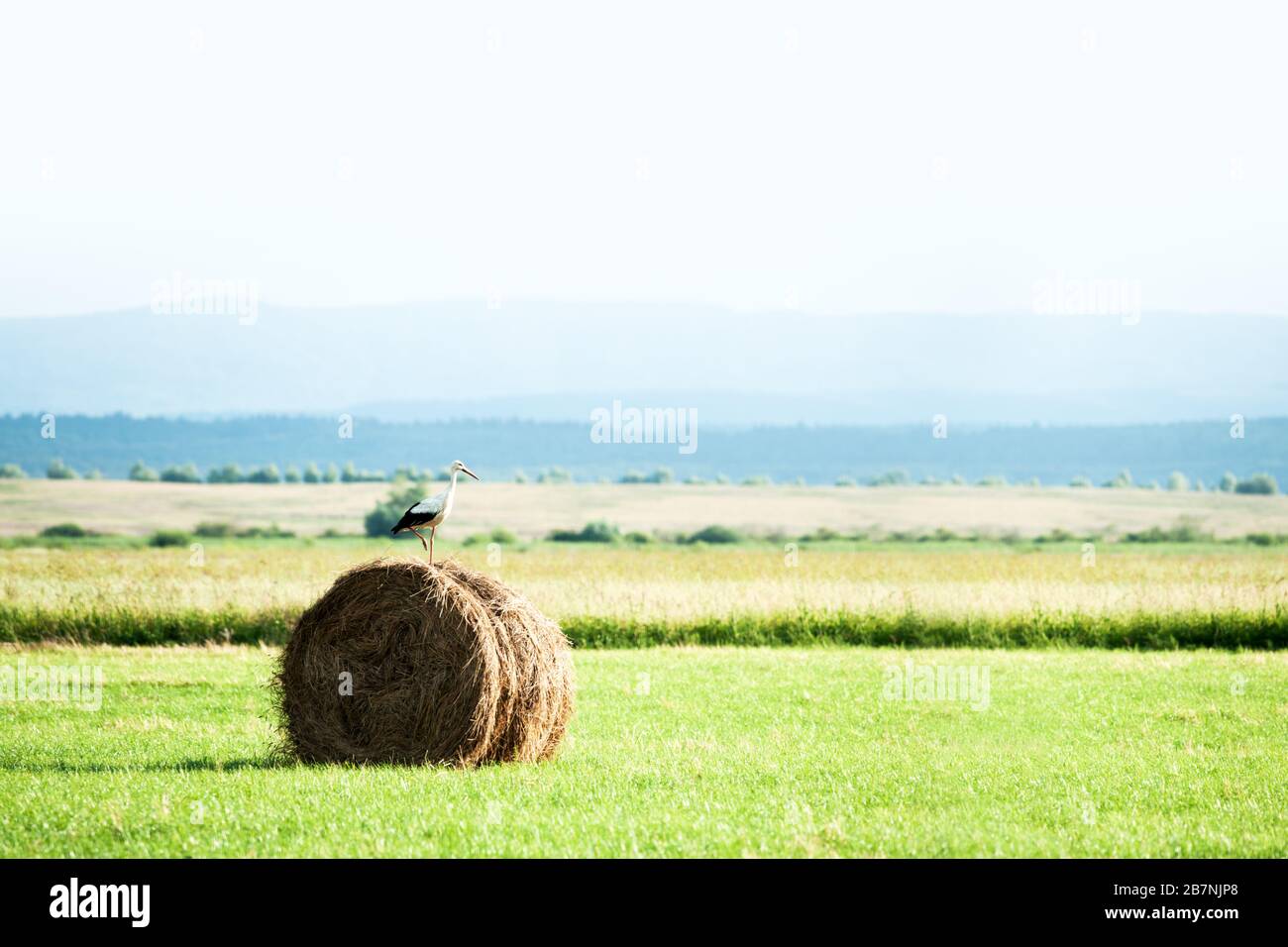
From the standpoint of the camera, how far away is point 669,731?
1544 cm

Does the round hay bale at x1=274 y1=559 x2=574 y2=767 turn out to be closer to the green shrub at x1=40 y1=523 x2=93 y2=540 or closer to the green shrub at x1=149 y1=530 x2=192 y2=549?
the green shrub at x1=149 y1=530 x2=192 y2=549

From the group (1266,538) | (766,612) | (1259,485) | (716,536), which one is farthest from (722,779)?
(1259,485)

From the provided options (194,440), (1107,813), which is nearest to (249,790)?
(1107,813)

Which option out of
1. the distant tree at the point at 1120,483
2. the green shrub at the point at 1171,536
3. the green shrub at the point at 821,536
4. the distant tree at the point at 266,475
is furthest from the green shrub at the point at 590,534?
the distant tree at the point at 1120,483

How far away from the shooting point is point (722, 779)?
1246 cm

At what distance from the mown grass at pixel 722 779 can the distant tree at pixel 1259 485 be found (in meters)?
103

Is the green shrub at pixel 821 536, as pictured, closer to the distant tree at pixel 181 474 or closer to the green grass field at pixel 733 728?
the green grass field at pixel 733 728

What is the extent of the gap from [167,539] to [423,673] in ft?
213

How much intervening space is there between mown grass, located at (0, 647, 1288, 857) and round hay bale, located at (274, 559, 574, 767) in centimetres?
40

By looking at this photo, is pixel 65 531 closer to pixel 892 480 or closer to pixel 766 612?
pixel 766 612

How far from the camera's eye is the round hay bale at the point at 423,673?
12.8 meters
